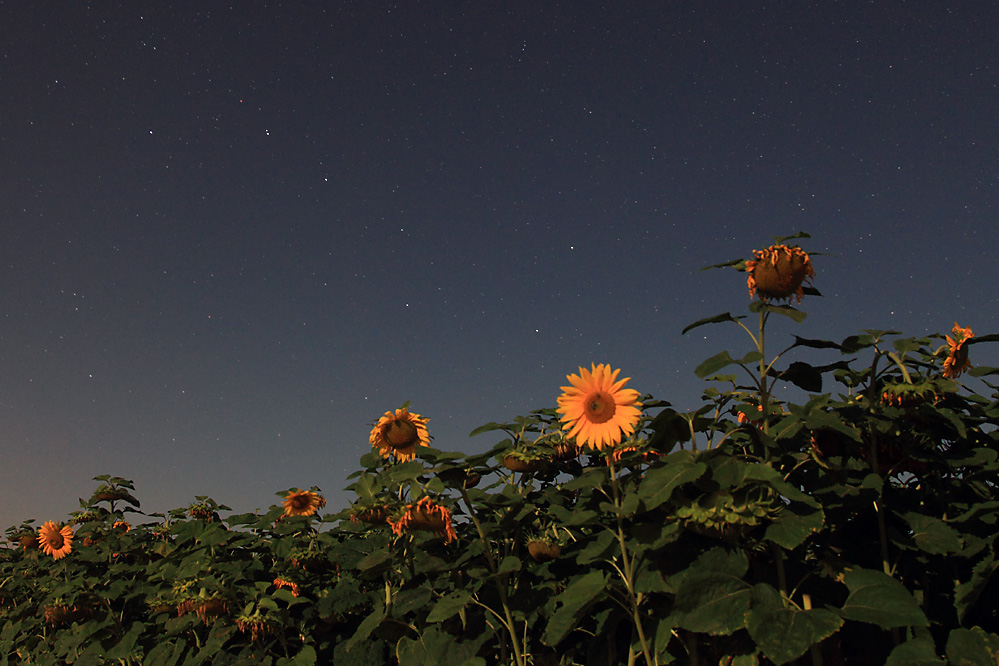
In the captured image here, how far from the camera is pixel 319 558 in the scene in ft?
14.2

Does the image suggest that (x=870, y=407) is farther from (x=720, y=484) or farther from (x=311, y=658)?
(x=311, y=658)

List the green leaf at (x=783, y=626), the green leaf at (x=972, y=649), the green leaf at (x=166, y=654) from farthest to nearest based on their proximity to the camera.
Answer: the green leaf at (x=166, y=654)
the green leaf at (x=972, y=649)
the green leaf at (x=783, y=626)

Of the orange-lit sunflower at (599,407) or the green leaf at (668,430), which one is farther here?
the orange-lit sunflower at (599,407)

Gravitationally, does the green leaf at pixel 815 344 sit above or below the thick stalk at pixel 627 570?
above

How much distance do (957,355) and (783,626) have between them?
56.1 inches

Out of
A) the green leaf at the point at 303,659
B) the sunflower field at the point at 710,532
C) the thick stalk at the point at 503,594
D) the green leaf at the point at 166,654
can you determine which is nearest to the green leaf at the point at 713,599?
the sunflower field at the point at 710,532

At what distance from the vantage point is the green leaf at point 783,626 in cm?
180

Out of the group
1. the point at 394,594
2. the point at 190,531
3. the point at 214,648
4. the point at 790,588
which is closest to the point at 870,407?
the point at 790,588

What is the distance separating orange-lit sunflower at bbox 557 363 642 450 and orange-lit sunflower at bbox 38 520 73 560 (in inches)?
254

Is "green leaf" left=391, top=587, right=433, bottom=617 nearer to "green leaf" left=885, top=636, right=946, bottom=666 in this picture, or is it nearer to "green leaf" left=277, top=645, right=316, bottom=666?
"green leaf" left=277, top=645, right=316, bottom=666

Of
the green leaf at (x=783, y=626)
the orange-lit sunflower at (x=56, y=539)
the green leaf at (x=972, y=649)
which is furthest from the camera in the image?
the orange-lit sunflower at (x=56, y=539)

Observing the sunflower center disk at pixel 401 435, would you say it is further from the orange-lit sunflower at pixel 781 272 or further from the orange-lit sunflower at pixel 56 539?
the orange-lit sunflower at pixel 56 539

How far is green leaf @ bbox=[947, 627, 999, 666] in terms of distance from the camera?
2.01 metres

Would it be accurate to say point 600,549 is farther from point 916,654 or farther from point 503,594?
point 916,654
